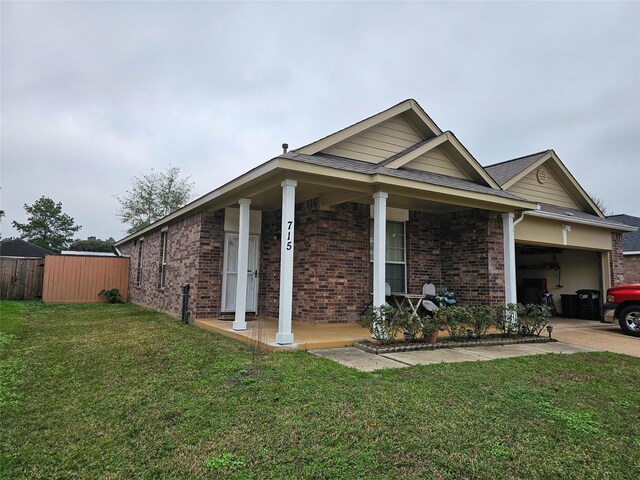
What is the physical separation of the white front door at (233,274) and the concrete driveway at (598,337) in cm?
686

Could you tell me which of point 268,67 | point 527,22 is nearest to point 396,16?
point 527,22

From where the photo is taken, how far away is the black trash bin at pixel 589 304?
38.0 ft

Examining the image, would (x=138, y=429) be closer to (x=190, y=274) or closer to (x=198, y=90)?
(x=190, y=274)

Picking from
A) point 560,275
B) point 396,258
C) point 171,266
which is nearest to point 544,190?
point 560,275

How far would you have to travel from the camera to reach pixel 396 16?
941 cm

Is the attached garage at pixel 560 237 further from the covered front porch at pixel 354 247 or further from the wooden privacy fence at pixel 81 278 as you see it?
the wooden privacy fence at pixel 81 278

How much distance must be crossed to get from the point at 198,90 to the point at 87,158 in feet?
31.5

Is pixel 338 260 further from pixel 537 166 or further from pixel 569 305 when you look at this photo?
pixel 569 305

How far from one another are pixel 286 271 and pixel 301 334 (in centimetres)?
157

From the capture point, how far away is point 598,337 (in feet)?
26.9

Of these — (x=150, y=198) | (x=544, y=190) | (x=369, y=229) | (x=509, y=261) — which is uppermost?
(x=150, y=198)

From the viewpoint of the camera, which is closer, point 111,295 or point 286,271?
point 286,271

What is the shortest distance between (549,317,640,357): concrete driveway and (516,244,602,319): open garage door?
1303 millimetres

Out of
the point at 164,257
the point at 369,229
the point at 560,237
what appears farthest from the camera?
the point at 164,257
